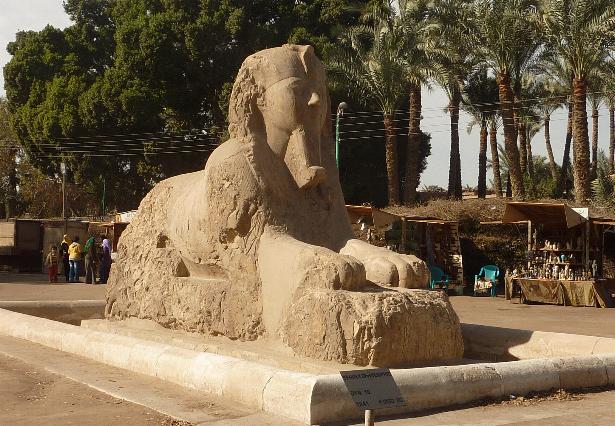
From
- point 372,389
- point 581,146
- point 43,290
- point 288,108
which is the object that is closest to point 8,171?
point 43,290

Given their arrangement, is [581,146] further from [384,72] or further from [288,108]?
[288,108]

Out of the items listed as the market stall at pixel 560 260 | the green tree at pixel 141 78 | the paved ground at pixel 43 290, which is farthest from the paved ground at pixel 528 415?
the green tree at pixel 141 78

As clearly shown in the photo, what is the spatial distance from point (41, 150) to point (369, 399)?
→ 33.2m

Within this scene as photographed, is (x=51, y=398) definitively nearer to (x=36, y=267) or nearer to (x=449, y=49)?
(x=36, y=267)

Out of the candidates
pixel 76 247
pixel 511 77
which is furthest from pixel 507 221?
pixel 76 247

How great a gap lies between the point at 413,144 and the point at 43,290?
13.9 metres

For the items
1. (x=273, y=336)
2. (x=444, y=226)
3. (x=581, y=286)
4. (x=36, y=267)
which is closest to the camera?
(x=273, y=336)

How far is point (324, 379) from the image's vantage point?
537 cm

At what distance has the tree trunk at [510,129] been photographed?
24.9 meters

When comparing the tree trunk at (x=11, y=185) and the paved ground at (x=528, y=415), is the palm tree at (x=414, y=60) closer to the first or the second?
the paved ground at (x=528, y=415)

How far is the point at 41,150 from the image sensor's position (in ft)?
116

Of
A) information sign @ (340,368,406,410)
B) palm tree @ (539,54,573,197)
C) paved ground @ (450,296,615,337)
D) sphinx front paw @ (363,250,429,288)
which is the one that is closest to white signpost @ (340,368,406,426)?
information sign @ (340,368,406,410)

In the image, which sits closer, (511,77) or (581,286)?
(581,286)

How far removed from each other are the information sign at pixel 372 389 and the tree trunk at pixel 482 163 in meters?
27.9
